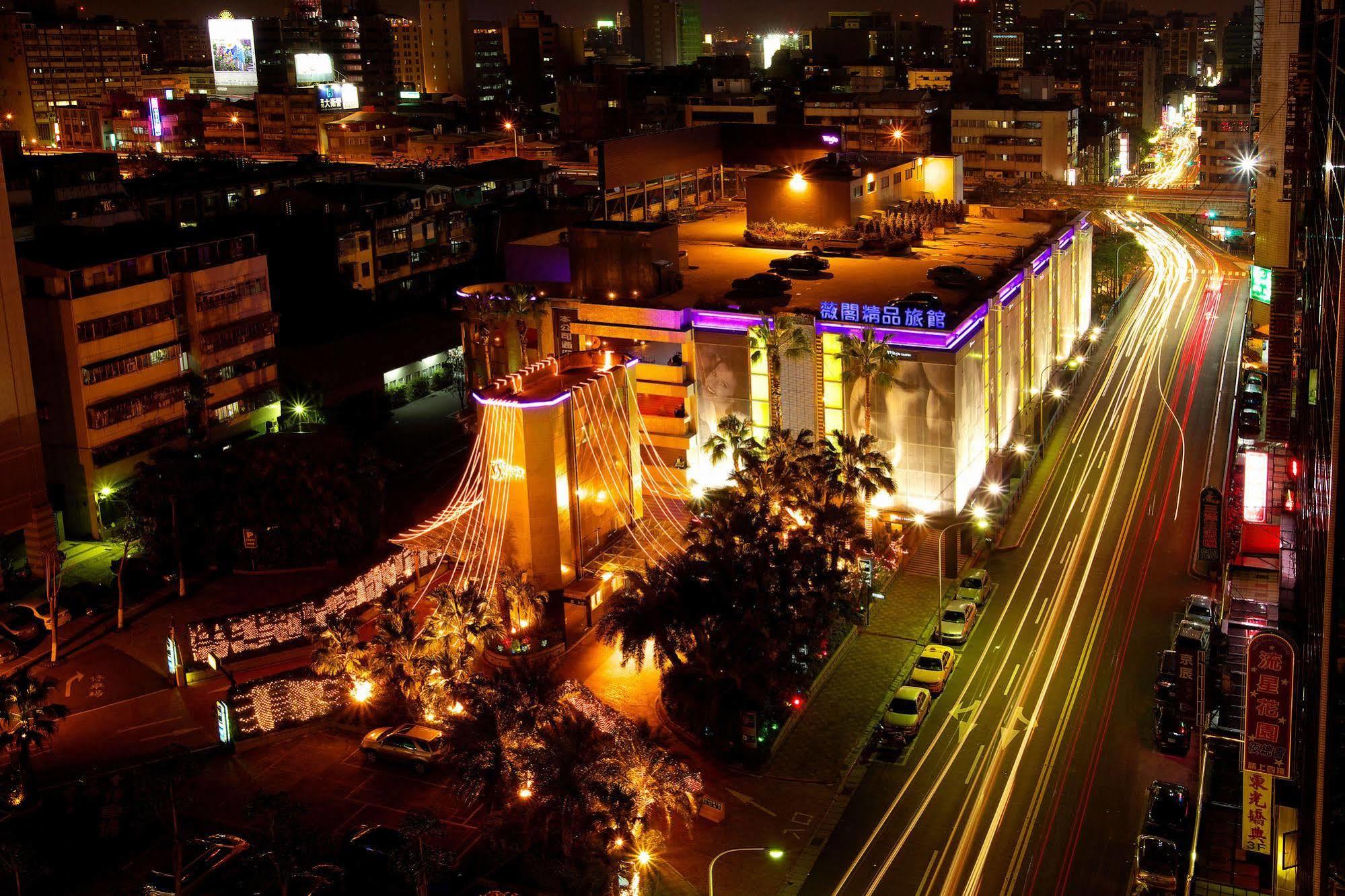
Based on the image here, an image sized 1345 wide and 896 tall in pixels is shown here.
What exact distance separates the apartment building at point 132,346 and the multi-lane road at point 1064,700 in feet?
123

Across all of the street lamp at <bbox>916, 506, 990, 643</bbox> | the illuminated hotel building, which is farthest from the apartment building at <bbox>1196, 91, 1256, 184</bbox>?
the street lamp at <bbox>916, 506, 990, 643</bbox>

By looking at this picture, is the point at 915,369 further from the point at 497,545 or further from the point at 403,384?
the point at 403,384

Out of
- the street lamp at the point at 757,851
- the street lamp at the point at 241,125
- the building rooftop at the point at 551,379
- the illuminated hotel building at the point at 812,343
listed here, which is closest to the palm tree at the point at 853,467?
the illuminated hotel building at the point at 812,343

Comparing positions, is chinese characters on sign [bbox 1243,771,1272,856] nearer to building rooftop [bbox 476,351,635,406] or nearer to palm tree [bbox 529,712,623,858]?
palm tree [bbox 529,712,623,858]

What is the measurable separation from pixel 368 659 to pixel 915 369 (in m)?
25.2

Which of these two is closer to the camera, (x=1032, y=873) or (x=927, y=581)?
(x=1032, y=873)

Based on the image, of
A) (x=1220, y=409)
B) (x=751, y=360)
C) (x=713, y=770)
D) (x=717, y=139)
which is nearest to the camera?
(x=713, y=770)

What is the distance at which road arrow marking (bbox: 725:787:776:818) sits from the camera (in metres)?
38.7

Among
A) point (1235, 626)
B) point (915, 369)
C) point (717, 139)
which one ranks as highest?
point (717, 139)

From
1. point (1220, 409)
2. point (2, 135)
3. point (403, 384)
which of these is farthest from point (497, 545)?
point (2, 135)

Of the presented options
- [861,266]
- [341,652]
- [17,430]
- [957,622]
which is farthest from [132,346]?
[957,622]

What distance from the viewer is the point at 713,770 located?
40969mm

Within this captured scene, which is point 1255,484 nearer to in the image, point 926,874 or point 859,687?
point 859,687

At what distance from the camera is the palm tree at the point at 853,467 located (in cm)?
4719
